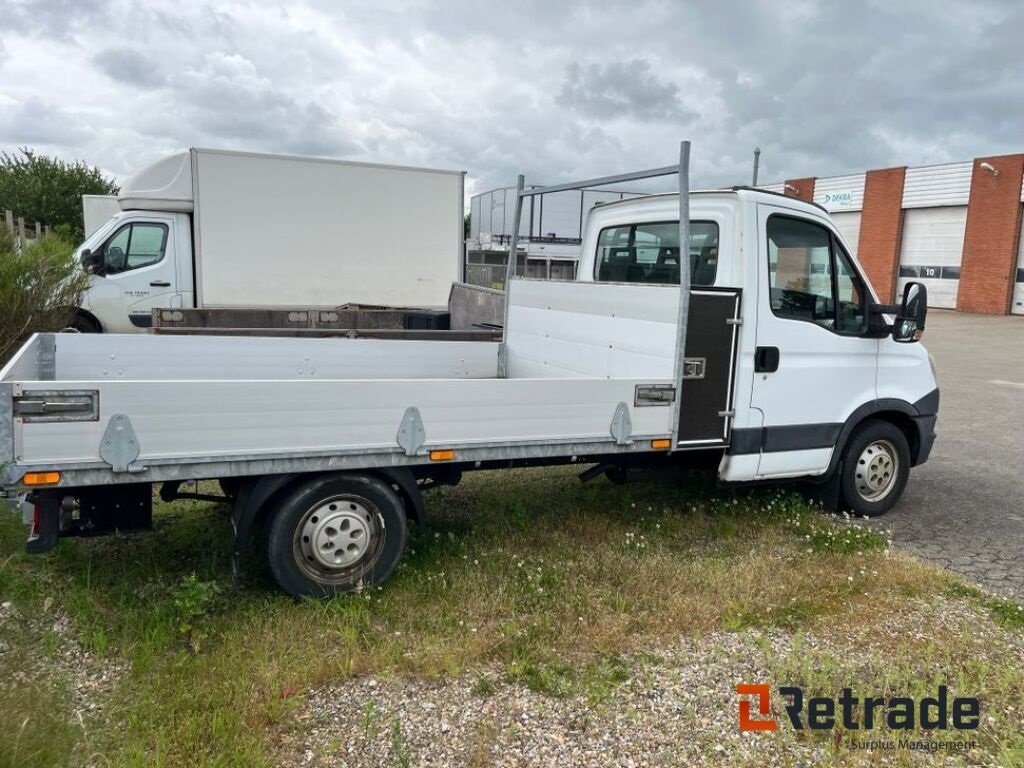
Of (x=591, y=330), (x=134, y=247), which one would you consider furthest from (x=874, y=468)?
(x=134, y=247)

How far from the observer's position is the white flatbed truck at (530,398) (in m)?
3.73

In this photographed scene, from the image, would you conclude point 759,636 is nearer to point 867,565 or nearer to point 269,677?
point 867,565

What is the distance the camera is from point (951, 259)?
3312 centimetres

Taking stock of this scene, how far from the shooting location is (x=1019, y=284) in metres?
30.8

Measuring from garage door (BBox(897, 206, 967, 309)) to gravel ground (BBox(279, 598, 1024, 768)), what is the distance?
32571 mm

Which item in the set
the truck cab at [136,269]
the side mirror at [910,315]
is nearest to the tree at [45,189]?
the truck cab at [136,269]

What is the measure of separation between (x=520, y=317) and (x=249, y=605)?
3.25 meters

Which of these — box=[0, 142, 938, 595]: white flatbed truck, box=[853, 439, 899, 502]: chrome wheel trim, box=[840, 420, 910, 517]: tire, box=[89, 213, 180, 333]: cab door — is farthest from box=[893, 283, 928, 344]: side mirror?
box=[89, 213, 180, 333]: cab door

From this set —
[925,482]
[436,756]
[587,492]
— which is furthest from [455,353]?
[925,482]

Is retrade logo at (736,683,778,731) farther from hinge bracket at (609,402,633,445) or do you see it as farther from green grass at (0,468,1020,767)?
hinge bracket at (609,402,633,445)

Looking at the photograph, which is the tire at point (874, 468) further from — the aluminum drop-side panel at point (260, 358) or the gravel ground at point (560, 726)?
the aluminum drop-side panel at point (260, 358)

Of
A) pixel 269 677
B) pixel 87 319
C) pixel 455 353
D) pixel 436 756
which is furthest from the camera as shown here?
pixel 87 319

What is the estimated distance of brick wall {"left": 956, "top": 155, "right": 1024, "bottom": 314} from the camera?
3030cm

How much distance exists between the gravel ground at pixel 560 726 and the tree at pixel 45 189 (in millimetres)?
34356
